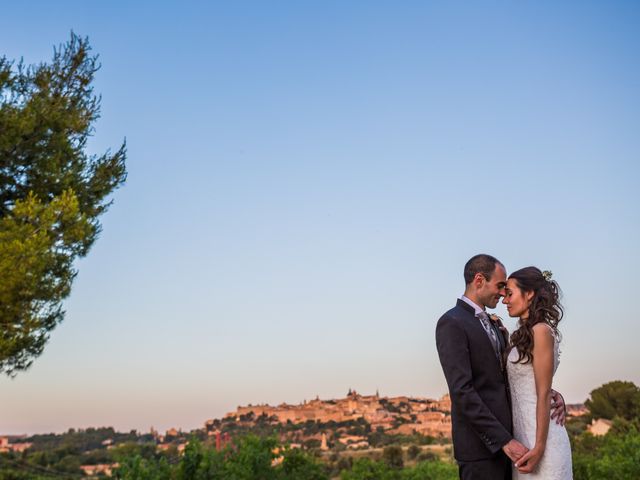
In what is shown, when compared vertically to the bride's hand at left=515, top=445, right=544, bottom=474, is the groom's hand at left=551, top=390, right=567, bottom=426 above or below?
above

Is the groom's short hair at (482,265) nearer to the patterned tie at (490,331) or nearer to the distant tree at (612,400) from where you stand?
the patterned tie at (490,331)

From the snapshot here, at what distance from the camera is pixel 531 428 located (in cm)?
330

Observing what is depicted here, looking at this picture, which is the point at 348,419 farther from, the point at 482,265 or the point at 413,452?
the point at 482,265

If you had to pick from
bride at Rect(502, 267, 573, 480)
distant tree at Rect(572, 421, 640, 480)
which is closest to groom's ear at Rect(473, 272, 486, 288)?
bride at Rect(502, 267, 573, 480)

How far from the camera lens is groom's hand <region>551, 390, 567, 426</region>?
337cm

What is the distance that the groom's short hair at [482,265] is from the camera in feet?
11.5

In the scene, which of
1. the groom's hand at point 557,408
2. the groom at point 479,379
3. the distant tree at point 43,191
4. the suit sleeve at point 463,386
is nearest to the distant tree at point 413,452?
the distant tree at point 43,191

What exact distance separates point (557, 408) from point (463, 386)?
53cm

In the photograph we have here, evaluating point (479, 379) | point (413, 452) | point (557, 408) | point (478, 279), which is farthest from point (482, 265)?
point (413, 452)

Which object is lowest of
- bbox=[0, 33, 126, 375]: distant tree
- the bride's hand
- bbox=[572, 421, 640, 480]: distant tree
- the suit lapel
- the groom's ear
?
bbox=[572, 421, 640, 480]: distant tree

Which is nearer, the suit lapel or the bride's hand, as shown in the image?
the bride's hand

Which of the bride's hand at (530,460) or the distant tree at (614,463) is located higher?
the bride's hand at (530,460)

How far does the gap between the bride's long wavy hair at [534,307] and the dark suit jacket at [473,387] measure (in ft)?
0.49

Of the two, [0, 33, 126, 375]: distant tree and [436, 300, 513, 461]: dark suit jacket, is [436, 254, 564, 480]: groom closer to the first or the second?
[436, 300, 513, 461]: dark suit jacket
